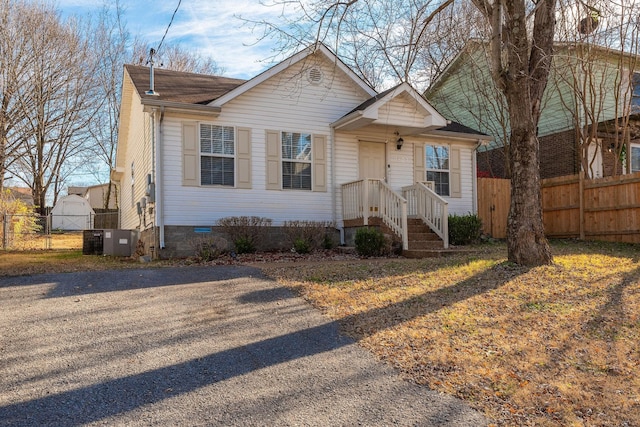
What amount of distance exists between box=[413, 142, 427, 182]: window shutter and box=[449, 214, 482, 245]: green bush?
155 centimetres

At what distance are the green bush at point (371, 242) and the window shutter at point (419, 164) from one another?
3.44 m

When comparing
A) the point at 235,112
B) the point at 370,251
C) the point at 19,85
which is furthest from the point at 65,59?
the point at 370,251

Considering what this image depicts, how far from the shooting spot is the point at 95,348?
4.32 meters

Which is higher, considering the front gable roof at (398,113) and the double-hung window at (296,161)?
the front gable roof at (398,113)

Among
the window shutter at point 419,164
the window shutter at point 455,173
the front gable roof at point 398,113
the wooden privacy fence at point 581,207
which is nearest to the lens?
the front gable roof at point 398,113

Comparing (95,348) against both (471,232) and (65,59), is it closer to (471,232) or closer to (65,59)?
(471,232)

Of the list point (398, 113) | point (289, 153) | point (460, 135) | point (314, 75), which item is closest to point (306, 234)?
point (289, 153)

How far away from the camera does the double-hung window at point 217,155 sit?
439 inches

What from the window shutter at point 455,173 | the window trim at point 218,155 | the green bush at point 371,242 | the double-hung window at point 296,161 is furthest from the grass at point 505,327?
the window shutter at point 455,173

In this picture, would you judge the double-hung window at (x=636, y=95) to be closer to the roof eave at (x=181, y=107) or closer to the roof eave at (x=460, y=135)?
the roof eave at (x=460, y=135)

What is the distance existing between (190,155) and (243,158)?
1.24 meters

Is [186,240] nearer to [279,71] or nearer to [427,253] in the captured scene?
[279,71]

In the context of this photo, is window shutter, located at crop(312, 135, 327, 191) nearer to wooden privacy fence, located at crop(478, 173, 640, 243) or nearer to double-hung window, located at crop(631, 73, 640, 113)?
wooden privacy fence, located at crop(478, 173, 640, 243)

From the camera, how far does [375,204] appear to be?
12031 millimetres
